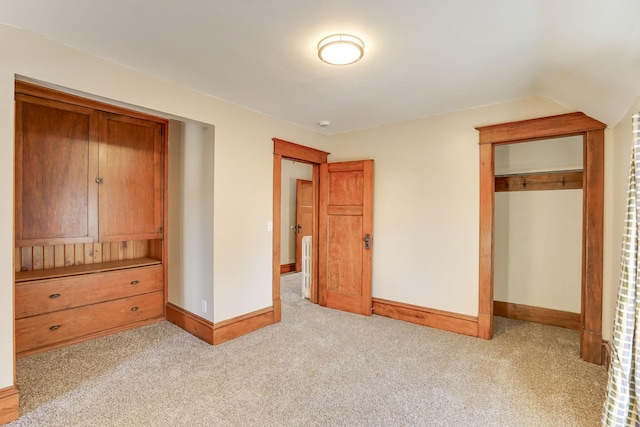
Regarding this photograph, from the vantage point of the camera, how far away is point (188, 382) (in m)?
2.31

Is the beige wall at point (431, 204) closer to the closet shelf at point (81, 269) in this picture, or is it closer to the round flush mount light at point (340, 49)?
the round flush mount light at point (340, 49)

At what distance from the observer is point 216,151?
3043 mm

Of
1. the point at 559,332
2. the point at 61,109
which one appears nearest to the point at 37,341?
the point at 61,109

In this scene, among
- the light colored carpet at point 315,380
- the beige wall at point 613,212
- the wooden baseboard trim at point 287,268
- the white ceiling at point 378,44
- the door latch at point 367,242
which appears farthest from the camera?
the wooden baseboard trim at point 287,268

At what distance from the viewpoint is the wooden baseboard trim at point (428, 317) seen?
3271 millimetres

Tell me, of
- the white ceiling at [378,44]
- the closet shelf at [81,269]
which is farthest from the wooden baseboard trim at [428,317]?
the closet shelf at [81,269]

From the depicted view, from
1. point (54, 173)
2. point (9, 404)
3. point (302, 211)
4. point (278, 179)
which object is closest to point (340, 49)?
point (278, 179)

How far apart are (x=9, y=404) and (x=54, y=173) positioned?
6.62ft

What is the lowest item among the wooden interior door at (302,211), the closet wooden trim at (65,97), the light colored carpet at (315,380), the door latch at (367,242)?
the light colored carpet at (315,380)

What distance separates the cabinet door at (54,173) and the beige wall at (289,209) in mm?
3594

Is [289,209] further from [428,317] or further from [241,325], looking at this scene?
[428,317]

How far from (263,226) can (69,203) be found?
1.94 meters

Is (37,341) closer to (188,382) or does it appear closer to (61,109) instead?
(188,382)

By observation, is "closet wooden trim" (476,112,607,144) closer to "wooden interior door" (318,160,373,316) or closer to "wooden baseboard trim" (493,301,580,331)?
"wooden interior door" (318,160,373,316)
